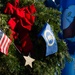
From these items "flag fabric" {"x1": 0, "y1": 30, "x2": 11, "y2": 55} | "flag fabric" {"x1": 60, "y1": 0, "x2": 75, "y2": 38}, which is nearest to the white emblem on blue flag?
"flag fabric" {"x1": 0, "y1": 30, "x2": 11, "y2": 55}

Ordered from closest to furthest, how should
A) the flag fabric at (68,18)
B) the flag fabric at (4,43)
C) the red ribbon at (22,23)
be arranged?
the flag fabric at (4,43), the red ribbon at (22,23), the flag fabric at (68,18)

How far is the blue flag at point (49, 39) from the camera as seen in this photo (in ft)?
7.14

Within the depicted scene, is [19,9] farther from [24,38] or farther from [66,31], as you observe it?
[66,31]

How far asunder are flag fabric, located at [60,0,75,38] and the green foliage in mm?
1010

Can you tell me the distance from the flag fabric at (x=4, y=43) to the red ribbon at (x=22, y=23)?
0.12m

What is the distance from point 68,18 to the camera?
339 centimetres

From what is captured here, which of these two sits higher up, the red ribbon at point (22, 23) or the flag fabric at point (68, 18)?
the red ribbon at point (22, 23)

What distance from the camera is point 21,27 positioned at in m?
2.19

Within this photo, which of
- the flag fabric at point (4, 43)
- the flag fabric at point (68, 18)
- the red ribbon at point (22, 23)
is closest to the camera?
the flag fabric at point (4, 43)

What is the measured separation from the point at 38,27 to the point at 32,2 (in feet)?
0.66

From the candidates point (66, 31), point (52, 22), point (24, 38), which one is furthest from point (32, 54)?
point (66, 31)

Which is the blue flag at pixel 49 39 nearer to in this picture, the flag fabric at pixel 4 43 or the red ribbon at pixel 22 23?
the red ribbon at pixel 22 23

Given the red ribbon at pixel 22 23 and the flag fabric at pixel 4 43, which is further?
the red ribbon at pixel 22 23

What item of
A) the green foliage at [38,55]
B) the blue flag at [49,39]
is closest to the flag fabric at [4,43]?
the green foliage at [38,55]
